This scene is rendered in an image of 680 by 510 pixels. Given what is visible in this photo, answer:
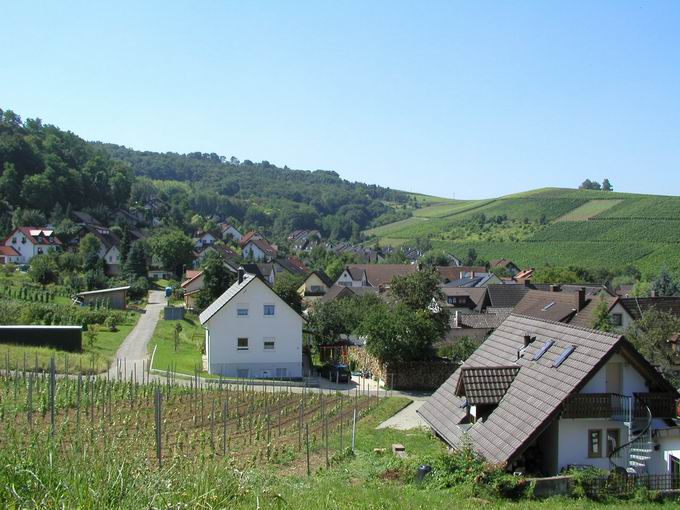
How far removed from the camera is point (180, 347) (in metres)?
41.9

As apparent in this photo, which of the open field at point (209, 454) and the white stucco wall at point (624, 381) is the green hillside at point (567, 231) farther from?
the white stucco wall at point (624, 381)

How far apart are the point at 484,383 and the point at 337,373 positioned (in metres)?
18.9

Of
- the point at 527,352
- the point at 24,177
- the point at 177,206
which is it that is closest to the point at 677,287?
the point at 527,352

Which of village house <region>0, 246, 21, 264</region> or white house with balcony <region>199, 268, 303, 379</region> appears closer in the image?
white house with balcony <region>199, 268, 303, 379</region>

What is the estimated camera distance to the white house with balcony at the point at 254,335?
1455 inches

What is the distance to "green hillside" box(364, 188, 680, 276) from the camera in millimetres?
98806

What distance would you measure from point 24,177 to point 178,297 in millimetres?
58360

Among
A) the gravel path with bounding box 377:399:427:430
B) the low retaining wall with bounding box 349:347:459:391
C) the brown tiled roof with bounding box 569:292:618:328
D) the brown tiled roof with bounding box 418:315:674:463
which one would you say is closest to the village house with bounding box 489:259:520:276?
the brown tiled roof with bounding box 569:292:618:328

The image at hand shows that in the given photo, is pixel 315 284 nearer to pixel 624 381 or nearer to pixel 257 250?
pixel 257 250

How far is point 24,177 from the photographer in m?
111

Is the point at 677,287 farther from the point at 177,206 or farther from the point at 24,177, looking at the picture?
the point at 177,206

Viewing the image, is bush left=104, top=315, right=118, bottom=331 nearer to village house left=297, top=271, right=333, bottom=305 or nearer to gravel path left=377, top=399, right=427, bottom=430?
gravel path left=377, top=399, right=427, bottom=430

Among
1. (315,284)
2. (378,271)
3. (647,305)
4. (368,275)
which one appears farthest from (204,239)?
(647,305)

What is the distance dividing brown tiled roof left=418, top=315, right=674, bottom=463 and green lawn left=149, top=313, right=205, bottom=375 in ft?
55.2
